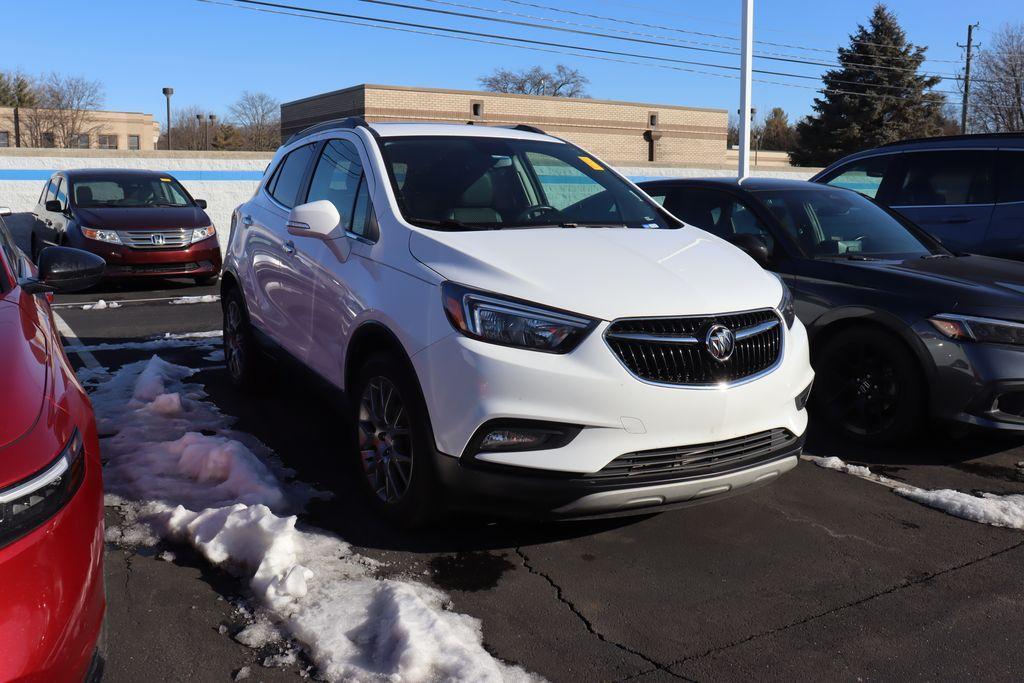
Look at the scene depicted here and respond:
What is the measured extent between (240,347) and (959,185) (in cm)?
619

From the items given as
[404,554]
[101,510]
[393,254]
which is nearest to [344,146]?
[393,254]

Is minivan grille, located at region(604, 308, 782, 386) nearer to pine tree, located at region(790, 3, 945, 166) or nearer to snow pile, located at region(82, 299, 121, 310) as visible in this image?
snow pile, located at region(82, 299, 121, 310)

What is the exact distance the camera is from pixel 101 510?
244 cm

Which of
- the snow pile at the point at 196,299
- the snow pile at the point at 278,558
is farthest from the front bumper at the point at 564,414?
the snow pile at the point at 196,299

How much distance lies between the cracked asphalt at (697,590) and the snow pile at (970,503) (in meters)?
0.10

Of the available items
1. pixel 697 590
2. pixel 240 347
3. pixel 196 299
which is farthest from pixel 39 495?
pixel 196 299

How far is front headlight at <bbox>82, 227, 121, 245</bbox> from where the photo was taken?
1203 cm

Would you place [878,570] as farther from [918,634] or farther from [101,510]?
[101,510]

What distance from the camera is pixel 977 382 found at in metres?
4.80

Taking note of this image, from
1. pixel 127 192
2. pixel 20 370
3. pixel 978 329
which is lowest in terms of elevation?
pixel 978 329

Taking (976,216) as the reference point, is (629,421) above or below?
below

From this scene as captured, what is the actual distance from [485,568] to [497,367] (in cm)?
89

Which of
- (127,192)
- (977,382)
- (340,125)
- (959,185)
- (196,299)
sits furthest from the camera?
(127,192)

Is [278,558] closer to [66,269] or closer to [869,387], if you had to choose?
[66,269]
